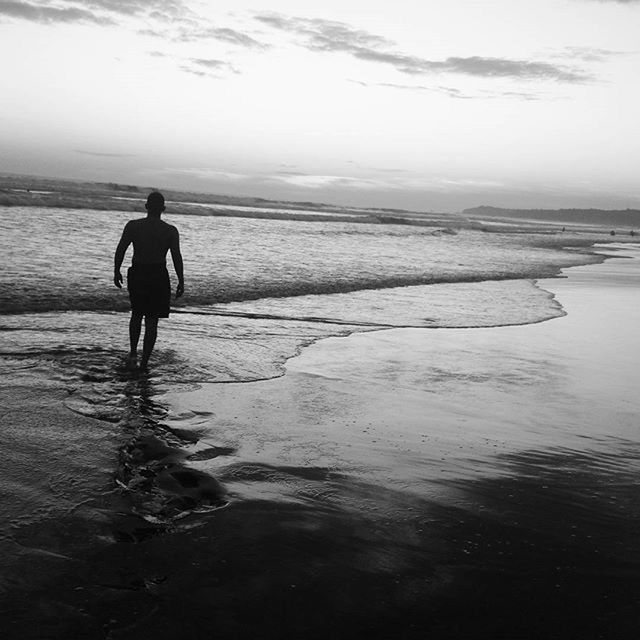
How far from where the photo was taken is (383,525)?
3.64 metres

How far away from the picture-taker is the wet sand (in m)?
2.73

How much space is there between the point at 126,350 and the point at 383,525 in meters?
4.84

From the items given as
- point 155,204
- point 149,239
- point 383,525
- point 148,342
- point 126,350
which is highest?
point 155,204

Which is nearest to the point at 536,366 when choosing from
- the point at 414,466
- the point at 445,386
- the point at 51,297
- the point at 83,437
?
the point at 445,386

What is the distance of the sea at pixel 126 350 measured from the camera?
3521 mm

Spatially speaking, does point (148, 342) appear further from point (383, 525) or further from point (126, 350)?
point (383, 525)

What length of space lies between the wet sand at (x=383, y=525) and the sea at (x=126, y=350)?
153 millimetres

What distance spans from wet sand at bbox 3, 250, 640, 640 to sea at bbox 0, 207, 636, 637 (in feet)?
0.50

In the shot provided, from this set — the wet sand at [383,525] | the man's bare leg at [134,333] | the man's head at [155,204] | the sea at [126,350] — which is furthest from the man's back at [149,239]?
the wet sand at [383,525]

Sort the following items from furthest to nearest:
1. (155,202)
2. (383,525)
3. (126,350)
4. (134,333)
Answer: (126,350) → (134,333) → (155,202) → (383,525)

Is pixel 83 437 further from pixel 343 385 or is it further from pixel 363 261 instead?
pixel 363 261

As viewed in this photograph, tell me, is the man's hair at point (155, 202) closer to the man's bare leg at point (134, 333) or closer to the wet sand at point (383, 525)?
the man's bare leg at point (134, 333)

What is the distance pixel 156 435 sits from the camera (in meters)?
4.88

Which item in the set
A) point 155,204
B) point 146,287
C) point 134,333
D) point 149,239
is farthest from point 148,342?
point 155,204
